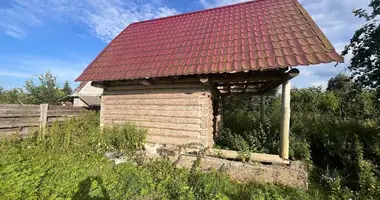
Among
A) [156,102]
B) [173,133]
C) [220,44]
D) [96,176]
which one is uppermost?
[220,44]

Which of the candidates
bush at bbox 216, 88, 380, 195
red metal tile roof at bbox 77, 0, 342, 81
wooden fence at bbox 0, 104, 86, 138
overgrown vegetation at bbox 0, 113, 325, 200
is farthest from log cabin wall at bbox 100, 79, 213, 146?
wooden fence at bbox 0, 104, 86, 138

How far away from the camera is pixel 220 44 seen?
21.9 feet

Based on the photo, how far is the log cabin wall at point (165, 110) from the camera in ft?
20.5

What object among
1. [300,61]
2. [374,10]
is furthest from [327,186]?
[374,10]

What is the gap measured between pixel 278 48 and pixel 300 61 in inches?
32.7

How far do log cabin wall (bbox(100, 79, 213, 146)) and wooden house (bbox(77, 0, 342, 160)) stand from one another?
0.03 m

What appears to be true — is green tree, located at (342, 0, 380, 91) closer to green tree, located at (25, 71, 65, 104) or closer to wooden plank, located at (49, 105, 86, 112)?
wooden plank, located at (49, 105, 86, 112)

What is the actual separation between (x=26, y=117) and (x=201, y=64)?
591cm

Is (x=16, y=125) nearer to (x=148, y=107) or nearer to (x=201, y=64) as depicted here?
(x=148, y=107)

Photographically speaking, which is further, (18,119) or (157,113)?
(157,113)

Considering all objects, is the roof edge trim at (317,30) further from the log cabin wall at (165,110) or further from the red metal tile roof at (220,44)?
the log cabin wall at (165,110)

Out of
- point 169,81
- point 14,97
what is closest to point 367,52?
point 169,81

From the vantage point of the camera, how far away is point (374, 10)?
6.85m

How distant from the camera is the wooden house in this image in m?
5.32
